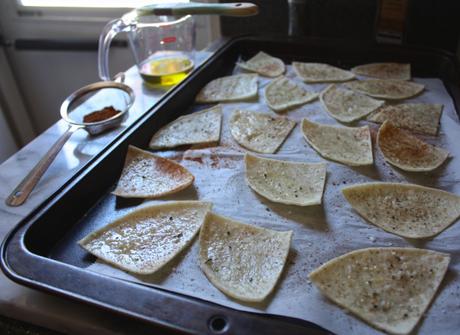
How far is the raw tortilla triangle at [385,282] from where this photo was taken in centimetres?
63

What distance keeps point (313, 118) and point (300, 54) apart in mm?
426

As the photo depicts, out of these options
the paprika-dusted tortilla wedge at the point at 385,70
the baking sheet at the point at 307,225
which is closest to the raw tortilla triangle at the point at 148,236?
the baking sheet at the point at 307,225

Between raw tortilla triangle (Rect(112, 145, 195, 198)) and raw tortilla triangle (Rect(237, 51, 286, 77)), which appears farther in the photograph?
raw tortilla triangle (Rect(237, 51, 286, 77))

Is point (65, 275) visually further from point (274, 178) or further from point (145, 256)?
point (274, 178)

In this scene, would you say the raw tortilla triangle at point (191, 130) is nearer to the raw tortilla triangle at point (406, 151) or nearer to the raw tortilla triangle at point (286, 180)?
the raw tortilla triangle at point (286, 180)

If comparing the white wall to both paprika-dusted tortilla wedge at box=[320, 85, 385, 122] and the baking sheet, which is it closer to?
paprika-dusted tortilla wedge at box=[320, 85, 385, 122]

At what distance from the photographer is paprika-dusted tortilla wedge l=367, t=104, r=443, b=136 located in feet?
3.56

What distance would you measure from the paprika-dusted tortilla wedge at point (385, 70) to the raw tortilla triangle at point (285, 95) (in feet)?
0.75

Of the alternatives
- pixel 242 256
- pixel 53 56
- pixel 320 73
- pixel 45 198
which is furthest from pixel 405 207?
pixel 53 56

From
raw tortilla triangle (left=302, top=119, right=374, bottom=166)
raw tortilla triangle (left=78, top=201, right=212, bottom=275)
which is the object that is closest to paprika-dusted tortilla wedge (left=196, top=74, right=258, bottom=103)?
raw tortilla triangle (left=302, top=119, right=374, bottom=166)

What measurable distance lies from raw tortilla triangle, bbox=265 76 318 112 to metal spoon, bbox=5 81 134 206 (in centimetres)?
44

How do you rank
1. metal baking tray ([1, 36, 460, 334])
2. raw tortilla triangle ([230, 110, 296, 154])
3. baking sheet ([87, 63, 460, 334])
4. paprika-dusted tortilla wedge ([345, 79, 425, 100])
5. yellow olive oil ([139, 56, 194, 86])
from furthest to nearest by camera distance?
yellow olive oil ([139, 56, 194, 86]), paprika-dusted tortilla wedge ([345, 79, 425, 100]), raw tortilla triangle ([230, 110, 296, 154]), baking sheet ([87, 63, 460, 334]), metal baking tray ([1, 36, 460, 334])

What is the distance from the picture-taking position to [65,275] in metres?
0.63

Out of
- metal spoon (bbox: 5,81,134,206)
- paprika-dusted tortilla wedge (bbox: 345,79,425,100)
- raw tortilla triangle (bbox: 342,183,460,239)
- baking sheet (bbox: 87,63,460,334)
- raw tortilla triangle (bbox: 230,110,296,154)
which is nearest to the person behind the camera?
baking sheet (bbox: 87,63,460,334)
